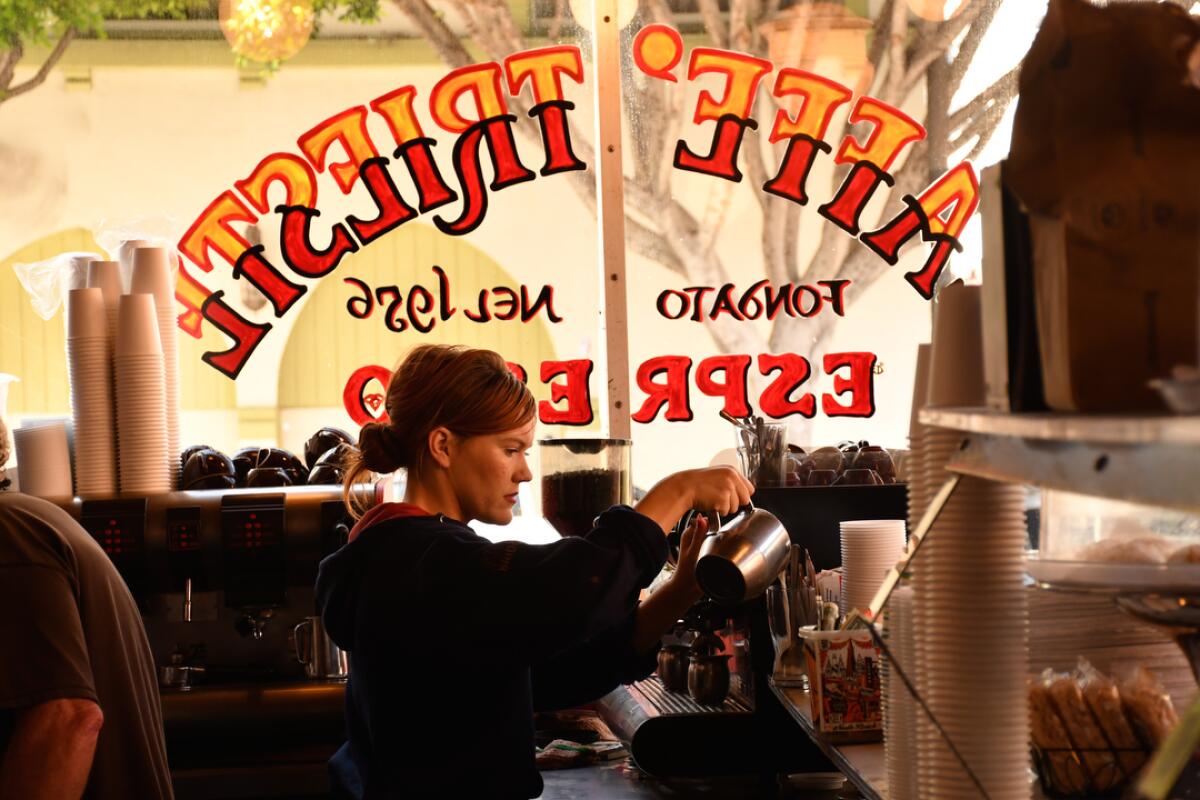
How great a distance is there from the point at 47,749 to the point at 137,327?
5.17 feet

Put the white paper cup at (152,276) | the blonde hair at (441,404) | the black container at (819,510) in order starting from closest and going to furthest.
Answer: the blonde hair at (441,404) → the black container at (819,510) → the white paper cup at (152,276)

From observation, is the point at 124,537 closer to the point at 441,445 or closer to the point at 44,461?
the point at 44,461

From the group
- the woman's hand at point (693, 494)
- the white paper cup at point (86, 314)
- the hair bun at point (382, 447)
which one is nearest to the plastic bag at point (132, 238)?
the white paper cup at point (86, 314)

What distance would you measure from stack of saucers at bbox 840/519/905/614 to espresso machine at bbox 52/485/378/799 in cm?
127

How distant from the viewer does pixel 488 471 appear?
2.04 metres

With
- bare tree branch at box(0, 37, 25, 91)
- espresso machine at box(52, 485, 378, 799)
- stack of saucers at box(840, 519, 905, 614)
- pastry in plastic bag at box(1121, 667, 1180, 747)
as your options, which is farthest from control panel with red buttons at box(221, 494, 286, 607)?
pastry in plastic bag at box(1121, 667, 1180, 747)

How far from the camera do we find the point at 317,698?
326cm

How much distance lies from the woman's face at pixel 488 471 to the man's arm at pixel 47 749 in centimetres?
61

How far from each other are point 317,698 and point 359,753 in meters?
1.29

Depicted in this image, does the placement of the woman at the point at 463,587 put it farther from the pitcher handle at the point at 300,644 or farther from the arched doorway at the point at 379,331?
the arched doorway at the point at 379,331

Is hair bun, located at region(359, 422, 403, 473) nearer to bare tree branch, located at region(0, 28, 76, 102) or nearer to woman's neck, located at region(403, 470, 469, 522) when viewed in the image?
woman's neck, located at region(403, 470, 469, 522)

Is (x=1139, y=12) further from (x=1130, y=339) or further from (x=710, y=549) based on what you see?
(x=710, y=549)

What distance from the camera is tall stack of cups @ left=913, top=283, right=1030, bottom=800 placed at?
1173mm

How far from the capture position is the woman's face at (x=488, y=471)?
80.2 inches
